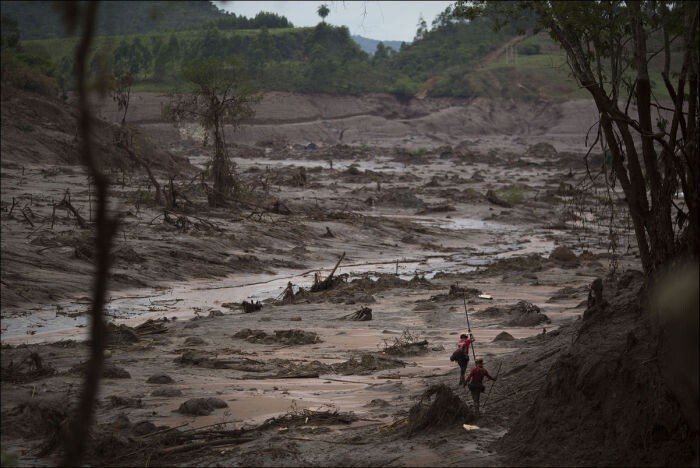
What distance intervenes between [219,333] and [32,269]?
476cm

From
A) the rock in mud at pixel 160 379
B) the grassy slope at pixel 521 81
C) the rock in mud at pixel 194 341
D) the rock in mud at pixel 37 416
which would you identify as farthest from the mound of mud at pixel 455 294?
the grassy slope at pixel 521 81

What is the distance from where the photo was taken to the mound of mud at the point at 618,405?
550cm

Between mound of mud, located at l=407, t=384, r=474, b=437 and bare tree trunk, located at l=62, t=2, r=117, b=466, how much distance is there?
3844mm

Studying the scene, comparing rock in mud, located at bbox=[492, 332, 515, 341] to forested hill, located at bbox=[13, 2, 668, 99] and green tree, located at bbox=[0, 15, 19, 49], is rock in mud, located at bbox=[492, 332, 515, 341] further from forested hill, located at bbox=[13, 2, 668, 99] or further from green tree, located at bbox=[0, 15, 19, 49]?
forested hill, located at bbox=[13, 2, 668, 99]

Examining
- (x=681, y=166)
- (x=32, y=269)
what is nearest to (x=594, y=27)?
(x=681, y=166)

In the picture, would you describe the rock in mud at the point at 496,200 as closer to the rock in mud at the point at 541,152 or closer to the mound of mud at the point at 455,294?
the mound of mud at the point at 455,294

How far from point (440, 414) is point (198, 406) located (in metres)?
2.29

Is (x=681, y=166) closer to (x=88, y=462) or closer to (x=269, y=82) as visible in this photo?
(x=88, y=462)

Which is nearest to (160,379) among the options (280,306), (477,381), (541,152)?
(477,381)

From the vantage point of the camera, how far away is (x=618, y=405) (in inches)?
232

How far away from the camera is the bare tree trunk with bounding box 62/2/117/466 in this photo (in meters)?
3.16

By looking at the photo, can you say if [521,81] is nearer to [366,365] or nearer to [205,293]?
[205,293]

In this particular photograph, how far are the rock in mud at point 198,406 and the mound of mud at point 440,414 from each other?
194 cm

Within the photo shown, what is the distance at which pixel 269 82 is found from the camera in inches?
2948
